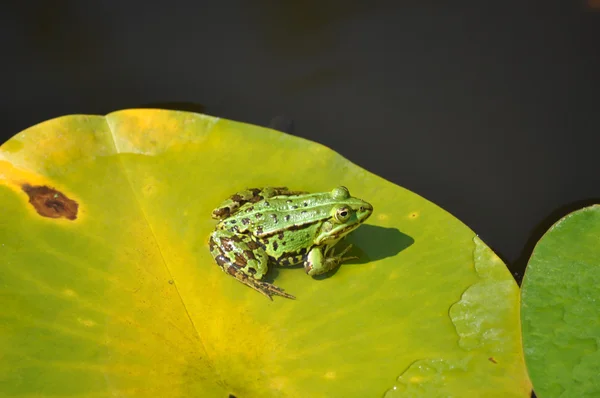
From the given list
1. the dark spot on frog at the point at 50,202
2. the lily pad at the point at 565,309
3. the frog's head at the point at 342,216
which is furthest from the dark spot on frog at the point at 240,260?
the lily pad at the point at 565,309

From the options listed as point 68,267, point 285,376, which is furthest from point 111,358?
point 285,376

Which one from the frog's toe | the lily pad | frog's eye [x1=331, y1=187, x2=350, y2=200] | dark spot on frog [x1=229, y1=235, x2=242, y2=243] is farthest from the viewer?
frog's eye [x1=331, y1=187, x2=350, y2=200]

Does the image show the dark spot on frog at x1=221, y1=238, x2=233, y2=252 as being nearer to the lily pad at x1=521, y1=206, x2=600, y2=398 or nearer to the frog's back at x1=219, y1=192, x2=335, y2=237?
the frog's back at x1=219, y1=192, x2=335, y2=237

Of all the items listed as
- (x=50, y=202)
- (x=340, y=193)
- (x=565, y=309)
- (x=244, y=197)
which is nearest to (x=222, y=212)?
(x=244, y=197)

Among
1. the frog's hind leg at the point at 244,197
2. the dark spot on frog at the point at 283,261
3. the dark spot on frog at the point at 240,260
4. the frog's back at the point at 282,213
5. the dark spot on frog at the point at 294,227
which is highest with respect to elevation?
the frog's hind leg at the point at 244,197

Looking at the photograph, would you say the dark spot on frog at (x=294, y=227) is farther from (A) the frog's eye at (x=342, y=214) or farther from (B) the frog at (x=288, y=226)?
(A) the frog's eye at (x=342, y=214)

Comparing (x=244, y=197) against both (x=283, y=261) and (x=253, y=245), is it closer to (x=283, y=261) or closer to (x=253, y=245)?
(x=253, y=245)

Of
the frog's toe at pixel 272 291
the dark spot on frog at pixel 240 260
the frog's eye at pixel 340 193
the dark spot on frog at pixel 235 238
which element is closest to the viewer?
the frog's toe at pixel 272 291

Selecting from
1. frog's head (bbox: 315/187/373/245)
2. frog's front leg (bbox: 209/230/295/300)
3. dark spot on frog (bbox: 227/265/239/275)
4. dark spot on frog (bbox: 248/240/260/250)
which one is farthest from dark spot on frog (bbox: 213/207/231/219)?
frog's head (bbox: 315/187/373/245)
